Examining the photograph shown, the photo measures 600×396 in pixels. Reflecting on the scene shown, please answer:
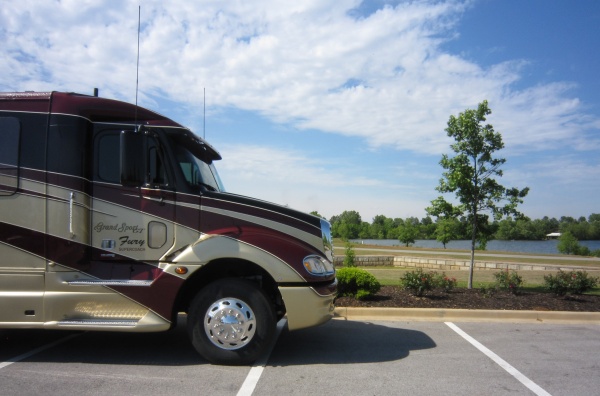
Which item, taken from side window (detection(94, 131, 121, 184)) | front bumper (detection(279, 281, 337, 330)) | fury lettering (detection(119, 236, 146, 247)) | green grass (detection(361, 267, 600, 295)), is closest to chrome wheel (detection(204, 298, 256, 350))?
front bumper (detection(279, 281, 337, 330))

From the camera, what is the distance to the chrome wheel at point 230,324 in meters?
5.20

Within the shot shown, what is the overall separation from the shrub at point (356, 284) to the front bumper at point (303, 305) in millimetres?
3423

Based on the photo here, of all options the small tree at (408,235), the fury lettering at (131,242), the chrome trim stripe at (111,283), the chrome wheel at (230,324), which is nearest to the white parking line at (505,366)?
the chrome wheel at (230,324)

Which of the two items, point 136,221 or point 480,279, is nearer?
point 136,221

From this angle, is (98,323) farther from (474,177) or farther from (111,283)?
(474,177)

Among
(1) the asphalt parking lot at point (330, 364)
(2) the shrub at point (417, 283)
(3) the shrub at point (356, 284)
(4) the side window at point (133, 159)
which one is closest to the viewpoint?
(1) the asphalt parking lot at point (330, 364)

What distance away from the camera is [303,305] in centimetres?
530

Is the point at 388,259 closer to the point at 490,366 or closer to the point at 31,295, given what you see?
the point at 490,366

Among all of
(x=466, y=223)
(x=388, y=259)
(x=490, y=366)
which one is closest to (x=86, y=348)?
(x=490, y=366)

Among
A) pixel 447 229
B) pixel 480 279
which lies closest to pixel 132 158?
pixel 447 229

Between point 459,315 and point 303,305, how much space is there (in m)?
4.01

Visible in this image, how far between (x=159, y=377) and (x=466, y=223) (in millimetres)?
8528

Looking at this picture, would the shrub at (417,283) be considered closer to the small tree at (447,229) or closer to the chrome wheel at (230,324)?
the small tree at (447,229)

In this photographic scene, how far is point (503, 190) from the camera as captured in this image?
10.9m
